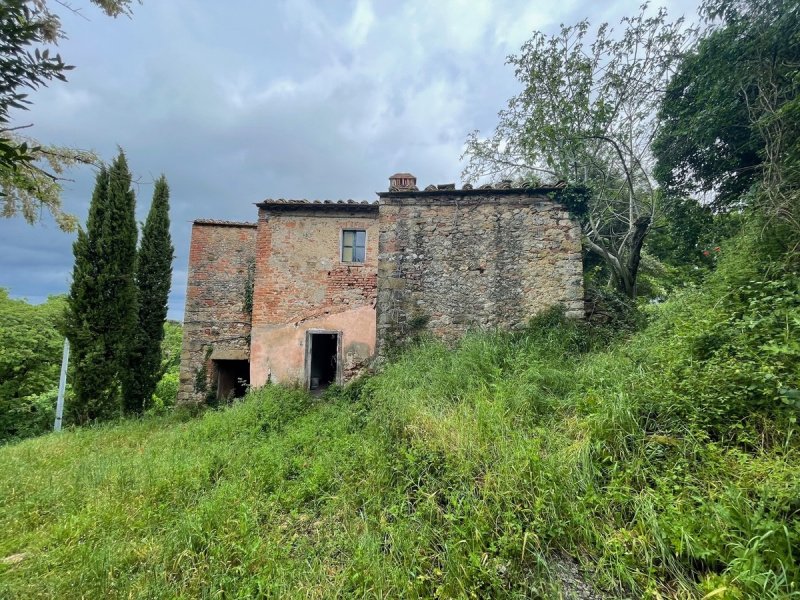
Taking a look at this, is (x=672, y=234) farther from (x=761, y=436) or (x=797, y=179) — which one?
(x=761, y=436)

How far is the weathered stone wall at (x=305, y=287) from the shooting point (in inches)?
370

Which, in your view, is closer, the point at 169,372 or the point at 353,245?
the point at 353,245

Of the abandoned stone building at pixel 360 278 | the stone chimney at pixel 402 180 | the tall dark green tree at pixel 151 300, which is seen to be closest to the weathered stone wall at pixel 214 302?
the abandoned stone building at pixel 360 278

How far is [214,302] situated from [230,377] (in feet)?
8.28

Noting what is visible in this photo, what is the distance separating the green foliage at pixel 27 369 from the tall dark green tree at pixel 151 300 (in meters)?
2.45

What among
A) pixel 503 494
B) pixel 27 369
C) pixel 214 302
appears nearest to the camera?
pixel 503 494

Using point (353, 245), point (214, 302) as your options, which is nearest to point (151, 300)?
point (214, 302)

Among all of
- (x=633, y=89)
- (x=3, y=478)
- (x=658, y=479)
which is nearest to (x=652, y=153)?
(x=633, y=89)

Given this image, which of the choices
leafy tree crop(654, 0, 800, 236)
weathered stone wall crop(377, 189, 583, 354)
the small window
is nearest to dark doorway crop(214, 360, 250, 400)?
the small window

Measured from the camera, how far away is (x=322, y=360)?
36.4ft

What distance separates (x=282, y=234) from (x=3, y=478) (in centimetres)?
709

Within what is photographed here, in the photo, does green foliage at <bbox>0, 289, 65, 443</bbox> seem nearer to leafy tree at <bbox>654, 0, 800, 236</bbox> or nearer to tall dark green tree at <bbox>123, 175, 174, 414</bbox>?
tall dark green tree at <bbox>123, 175, 174, 414</bbox>

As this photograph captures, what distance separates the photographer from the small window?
10.2m

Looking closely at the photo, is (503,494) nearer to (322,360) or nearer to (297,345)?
(297,345)
